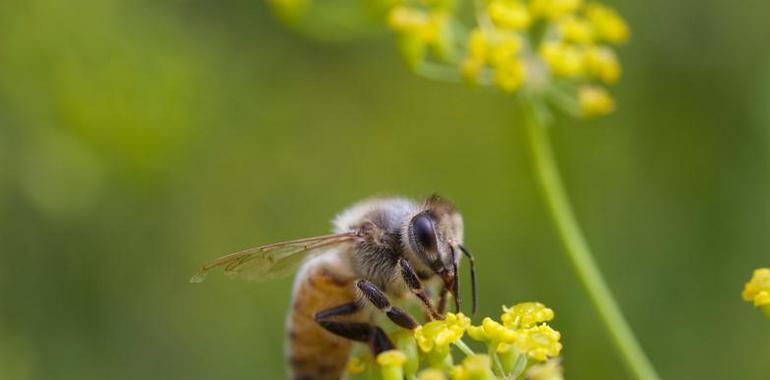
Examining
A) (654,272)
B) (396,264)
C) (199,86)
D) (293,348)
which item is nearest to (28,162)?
(199,86)

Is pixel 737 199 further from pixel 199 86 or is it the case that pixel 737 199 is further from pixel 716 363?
pixel 199 86

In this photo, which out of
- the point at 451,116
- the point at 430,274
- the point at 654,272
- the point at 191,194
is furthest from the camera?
the point at 451,116

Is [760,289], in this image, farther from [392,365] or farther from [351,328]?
[351,328]

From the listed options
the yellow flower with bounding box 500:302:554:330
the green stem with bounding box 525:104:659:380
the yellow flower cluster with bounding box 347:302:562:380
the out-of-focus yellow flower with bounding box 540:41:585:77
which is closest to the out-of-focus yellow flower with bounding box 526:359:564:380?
the yellow flower cluster with bounding box 347:302:562:380

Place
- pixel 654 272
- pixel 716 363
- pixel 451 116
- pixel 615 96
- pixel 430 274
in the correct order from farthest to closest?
pixel 451 116
pixel 615 96
pixel 654 272
pixel 716 363
pixel 430 274

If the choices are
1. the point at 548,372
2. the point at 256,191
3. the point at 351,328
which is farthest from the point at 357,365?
the point at 256,191

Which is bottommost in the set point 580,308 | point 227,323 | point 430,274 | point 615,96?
point 430,274
